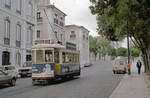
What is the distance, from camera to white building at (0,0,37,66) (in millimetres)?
27953

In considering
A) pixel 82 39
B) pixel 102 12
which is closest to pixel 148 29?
pixel 102 12

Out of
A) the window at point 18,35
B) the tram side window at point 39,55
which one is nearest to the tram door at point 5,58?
the window at point 18,35

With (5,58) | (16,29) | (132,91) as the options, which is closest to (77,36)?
(16,29)

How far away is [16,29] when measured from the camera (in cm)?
3123

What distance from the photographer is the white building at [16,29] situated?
28.0 metres

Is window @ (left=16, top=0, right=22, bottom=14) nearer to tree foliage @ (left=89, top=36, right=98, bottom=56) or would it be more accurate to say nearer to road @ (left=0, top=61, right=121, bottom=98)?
road @ (left=0, top=61, right=121, bottom=98)

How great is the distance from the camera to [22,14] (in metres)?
32.9

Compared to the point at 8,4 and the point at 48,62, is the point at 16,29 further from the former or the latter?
the point at 48,62

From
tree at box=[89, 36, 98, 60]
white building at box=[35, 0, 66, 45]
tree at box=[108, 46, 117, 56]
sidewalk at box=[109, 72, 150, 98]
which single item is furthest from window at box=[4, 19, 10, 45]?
tree at box=[108, 46, 117, 56]

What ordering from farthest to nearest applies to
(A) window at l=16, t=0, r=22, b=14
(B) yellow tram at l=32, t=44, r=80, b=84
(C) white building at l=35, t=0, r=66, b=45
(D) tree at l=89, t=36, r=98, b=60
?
(D) tree at l=89, t=36, r=98, b=60 → (C) white building at l=35, t=0, r=66, b=45 → (A) window at l=16, t=0, r=22, b=14 → (B) yellow tram at l=32, t=44, r=80, b=84

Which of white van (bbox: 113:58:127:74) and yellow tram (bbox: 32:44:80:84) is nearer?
yellow tram (bbox: 32:44:80:84)

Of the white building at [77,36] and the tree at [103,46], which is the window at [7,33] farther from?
the tree at [103,46]

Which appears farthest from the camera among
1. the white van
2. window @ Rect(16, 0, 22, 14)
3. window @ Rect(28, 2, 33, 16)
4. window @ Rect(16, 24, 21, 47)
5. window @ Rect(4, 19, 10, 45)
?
window @ Rect(28, 2, 33, 16)

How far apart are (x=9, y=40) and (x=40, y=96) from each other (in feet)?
62.0
